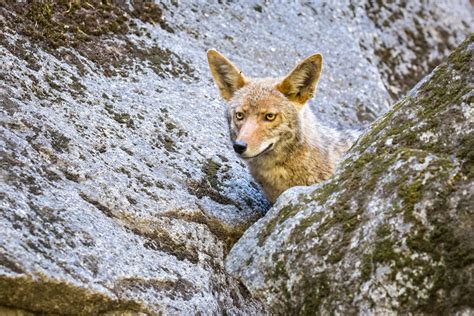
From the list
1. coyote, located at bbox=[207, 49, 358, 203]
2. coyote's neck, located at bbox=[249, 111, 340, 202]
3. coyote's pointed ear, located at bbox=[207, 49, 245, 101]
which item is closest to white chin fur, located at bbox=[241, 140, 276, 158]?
coyote, located at bbox=[207, 49, 358, 203]

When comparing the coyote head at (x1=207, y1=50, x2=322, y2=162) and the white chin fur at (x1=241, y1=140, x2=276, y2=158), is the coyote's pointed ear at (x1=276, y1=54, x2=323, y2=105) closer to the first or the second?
the coyote head at (x1=207, y1=50, x2=322, y2=162)

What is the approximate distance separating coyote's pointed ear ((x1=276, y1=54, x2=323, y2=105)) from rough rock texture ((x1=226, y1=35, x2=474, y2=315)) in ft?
5.69

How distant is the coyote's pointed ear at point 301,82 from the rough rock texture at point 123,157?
42.9 inches

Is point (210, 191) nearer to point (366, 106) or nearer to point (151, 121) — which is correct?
point (151, 121)

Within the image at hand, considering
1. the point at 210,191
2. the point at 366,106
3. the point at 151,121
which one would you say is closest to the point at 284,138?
the point at 210,191

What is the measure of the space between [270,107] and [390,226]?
2934 millimetres

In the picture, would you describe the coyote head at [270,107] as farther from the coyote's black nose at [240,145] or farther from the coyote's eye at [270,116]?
the coyote's black nose at [240,145]

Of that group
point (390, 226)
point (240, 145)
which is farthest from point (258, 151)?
point (390, 226)

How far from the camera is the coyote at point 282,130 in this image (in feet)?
23.6

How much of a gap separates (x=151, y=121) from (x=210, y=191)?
1.10m

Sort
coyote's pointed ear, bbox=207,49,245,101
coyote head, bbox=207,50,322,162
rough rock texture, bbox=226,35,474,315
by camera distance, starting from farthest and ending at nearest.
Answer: coyote's pointed ear, bbox=207,49,245,101
coyote head, bbox=207,50,322,162
rough rock texture, bbox=226,35,474,315

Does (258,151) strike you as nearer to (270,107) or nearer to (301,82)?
(270,107)

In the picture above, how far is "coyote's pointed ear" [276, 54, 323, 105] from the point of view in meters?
7.33

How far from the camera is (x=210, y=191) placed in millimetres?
6980
